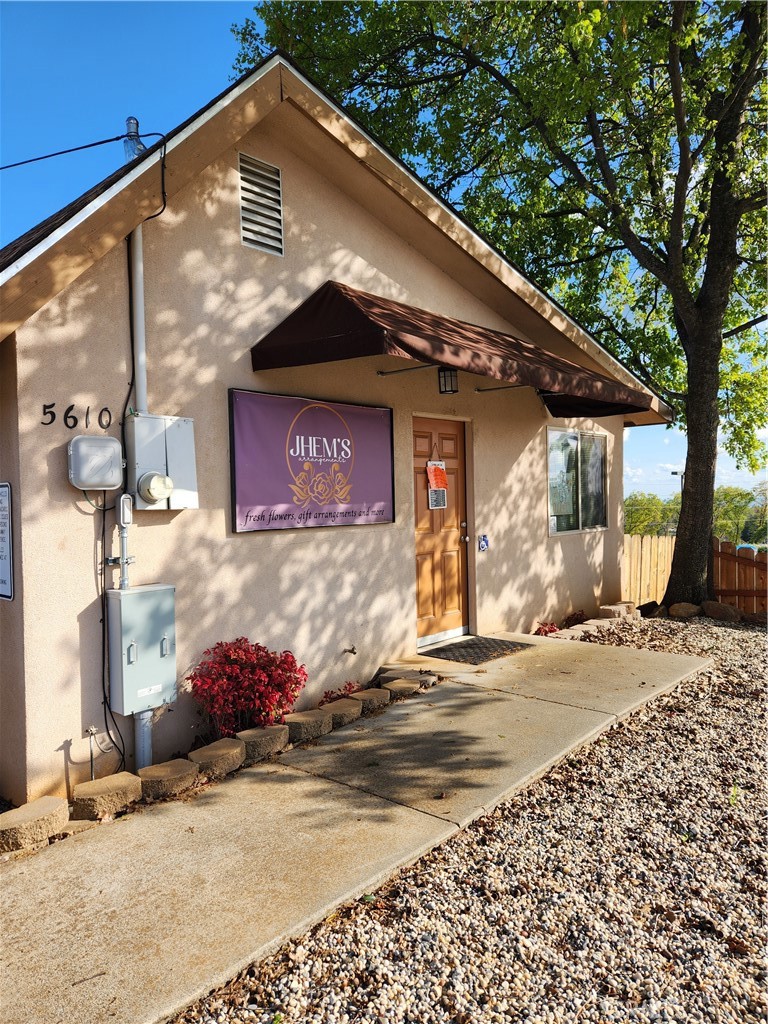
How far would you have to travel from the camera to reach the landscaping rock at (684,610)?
10.5 m

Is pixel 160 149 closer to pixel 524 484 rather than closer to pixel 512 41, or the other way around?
pixel 524 484

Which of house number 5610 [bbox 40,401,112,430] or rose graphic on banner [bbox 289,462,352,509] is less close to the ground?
house number 5610 [bbox 40,401,112,430]

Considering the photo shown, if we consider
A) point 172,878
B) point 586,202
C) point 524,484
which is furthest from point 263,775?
point 586,202

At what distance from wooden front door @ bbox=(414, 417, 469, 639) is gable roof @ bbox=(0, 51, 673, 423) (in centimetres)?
183

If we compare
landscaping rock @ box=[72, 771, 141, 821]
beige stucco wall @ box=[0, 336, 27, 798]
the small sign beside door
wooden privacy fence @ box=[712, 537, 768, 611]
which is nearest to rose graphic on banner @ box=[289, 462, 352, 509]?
the small sign beside door

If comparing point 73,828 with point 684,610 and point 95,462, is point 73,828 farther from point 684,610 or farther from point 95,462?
point 684,610

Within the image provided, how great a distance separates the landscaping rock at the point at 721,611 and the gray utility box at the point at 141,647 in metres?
8.30

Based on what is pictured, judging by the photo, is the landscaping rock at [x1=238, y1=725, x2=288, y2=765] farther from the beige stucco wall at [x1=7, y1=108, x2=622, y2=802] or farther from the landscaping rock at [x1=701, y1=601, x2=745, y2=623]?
the landscaping rock at [x1=701, y1=601, x2=745, y2=623]

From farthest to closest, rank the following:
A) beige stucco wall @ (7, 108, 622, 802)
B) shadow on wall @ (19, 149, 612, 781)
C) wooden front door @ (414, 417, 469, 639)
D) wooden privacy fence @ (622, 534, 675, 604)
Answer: wooden privacy fence @ (622, 534, 675, 604) → wooden front door @ (414, 417, 469, 639) → shadow on wall @ (19, 149, 612, 781) → beige stucco wall @ (7, 108, 622, 802)

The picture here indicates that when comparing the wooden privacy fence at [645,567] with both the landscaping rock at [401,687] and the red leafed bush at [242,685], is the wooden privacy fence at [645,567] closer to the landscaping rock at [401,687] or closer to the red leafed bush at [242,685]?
A: the landscaping rock at [401,687]

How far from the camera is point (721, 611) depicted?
10.3 meters

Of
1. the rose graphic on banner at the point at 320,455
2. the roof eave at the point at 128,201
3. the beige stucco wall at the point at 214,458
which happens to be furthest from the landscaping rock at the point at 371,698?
the roof eave at the point at 128,201

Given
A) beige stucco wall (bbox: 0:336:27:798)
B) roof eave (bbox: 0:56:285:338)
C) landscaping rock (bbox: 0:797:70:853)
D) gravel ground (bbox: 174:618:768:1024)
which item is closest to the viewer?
gravel ground (bbox: 174:618:768:1024)

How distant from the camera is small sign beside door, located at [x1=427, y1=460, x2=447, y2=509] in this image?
7492 millimetres
